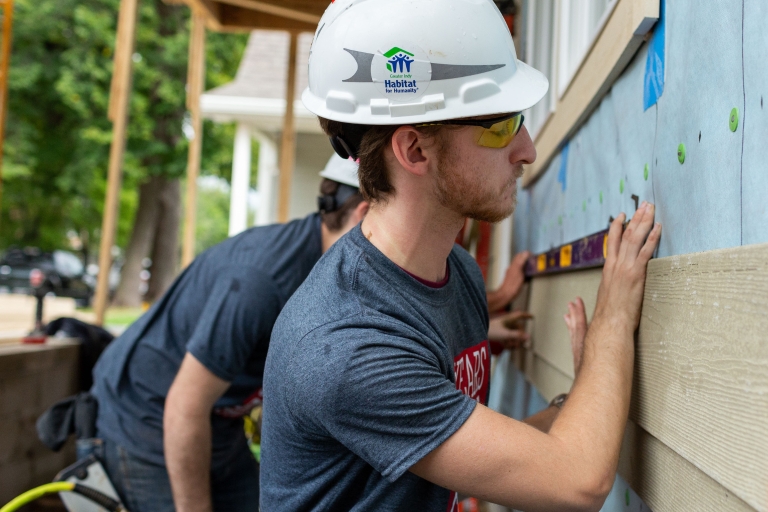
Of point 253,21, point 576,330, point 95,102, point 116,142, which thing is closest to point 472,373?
point 576,330

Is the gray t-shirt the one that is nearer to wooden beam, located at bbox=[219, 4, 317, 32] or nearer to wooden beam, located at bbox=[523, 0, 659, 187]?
wooden beam, located at bbox=[523, 0, 659, 187]

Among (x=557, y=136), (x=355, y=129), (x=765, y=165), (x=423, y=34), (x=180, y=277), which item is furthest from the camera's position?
(x=180, y=277)

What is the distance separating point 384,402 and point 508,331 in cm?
172

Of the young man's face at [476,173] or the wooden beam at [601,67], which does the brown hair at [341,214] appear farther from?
the young man's face at [476,173]

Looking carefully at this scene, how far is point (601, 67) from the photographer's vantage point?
1911 millimetres

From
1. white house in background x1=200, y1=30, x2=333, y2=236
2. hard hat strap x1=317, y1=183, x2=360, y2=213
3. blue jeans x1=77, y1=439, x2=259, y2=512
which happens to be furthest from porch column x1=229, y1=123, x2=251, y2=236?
hard hat strap x1=317, y1=183, x2=360, y2=213

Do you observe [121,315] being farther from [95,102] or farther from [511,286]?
[511,286]

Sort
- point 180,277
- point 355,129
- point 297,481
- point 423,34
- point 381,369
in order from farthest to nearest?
1. point 180,277
2. point 355,129
3. point 297,481
4. point 423,34
5. point 381,369

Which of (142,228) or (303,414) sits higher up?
(142,228)

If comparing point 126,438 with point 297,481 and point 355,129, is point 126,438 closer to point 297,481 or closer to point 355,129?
point 297,481

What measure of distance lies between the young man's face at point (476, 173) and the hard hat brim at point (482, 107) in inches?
2.1

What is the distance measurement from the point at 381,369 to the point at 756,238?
697 millimetres

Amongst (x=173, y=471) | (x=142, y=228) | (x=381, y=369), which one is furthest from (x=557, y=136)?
(x=142, y=228)

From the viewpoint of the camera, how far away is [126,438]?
9.85ft
